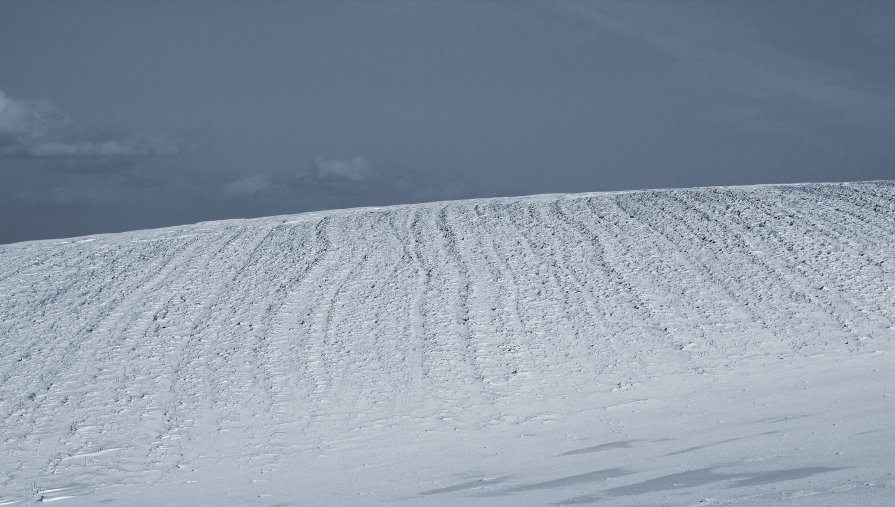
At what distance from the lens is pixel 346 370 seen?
9477mm

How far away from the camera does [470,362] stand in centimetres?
945

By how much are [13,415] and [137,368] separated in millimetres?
1351

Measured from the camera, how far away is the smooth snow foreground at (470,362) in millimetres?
6305

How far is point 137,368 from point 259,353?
1278mm

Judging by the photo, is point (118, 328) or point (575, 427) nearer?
point (575, 427)

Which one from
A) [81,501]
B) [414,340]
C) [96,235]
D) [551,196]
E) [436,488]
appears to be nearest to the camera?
[436,488]

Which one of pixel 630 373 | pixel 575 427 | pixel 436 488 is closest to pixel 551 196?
pixel 630 373

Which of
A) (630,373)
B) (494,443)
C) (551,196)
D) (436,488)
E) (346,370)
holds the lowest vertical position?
(436,488)

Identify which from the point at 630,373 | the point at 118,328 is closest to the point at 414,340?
the point at 630,373

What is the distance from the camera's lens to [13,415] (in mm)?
8867

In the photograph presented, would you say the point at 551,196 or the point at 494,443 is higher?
the point at 551,196

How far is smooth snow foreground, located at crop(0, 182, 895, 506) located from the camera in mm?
6305

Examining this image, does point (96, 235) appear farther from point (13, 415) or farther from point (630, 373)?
point (630, 373)

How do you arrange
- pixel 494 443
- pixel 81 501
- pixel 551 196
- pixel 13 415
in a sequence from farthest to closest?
1. pixel 551 196
2. pixel 13 415
3. pixel 494 443
4. pixel 81 501
